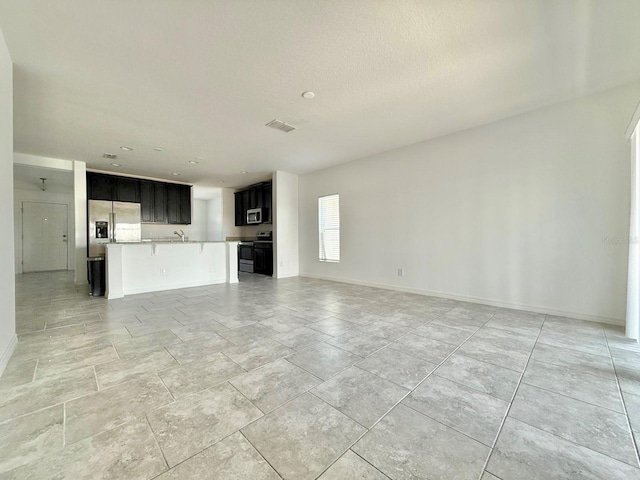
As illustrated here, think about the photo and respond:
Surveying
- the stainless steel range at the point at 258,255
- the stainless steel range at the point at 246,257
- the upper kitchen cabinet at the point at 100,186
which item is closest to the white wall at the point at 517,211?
the stainless steel range at the point at 258,255

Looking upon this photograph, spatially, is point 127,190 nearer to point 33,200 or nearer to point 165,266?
point 165,266

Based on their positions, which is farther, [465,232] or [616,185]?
[465,232]

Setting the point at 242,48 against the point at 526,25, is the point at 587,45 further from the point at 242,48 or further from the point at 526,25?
the point at 242,48

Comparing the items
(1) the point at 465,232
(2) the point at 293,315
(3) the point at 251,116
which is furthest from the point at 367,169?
(2) the point at 293,315

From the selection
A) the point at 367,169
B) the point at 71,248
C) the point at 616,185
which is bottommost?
the point at 71,248

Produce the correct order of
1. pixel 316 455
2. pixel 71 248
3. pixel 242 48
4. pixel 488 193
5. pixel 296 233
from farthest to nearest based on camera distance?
pixel 71 248
pixel 296 233
pixel 488 193
pixel 242 48
pixel 316 455

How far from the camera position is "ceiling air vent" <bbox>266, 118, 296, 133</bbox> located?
3.80 meters

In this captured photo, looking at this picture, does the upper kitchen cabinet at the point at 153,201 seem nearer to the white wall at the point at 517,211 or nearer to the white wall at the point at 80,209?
the white wall at the point at 80,209

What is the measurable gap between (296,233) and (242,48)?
16.7ft

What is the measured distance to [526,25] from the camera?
213 centimetres

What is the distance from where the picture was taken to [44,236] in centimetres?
841

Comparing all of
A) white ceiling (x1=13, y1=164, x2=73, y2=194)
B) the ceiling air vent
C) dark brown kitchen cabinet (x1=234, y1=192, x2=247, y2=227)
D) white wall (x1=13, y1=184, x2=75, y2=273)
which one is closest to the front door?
white wall (x1=13, y1=184, x2=75, y2=273)

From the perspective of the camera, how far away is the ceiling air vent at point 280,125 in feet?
12.5

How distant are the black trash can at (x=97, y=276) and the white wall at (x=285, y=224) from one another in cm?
344
